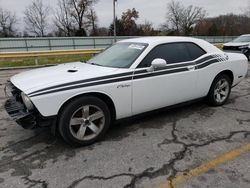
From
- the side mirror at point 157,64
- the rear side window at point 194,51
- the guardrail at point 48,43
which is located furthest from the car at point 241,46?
the guardrail at point 48,43

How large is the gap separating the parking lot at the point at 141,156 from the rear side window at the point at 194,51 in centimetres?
119

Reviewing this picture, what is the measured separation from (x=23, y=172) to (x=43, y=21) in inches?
2385

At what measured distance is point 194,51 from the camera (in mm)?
4809

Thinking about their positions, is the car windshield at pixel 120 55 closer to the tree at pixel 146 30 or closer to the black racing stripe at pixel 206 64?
the black racing stripe at pixel 206 64

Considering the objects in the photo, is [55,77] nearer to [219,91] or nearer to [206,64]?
[206,64]

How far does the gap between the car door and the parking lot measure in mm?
450

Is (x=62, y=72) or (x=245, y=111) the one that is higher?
(x=62, y=72)

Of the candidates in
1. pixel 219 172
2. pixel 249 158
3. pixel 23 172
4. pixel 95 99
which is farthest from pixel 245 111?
pixel 23 172

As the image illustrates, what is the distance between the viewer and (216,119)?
4660 mm

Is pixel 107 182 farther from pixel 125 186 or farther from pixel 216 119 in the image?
pixel 216 119

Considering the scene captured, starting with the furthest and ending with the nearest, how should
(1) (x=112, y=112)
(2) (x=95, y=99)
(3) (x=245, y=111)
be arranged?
(3) (x=245, y=111)
(1) (x=112, y=112)
(2) (x=95, y=99)

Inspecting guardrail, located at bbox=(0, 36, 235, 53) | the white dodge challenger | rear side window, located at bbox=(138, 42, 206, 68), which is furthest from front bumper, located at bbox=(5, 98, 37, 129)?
guardrail, located at bbox=(0, 36, 235, 53)

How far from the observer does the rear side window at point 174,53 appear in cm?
418

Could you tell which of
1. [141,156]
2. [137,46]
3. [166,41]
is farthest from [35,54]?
[141,156]
